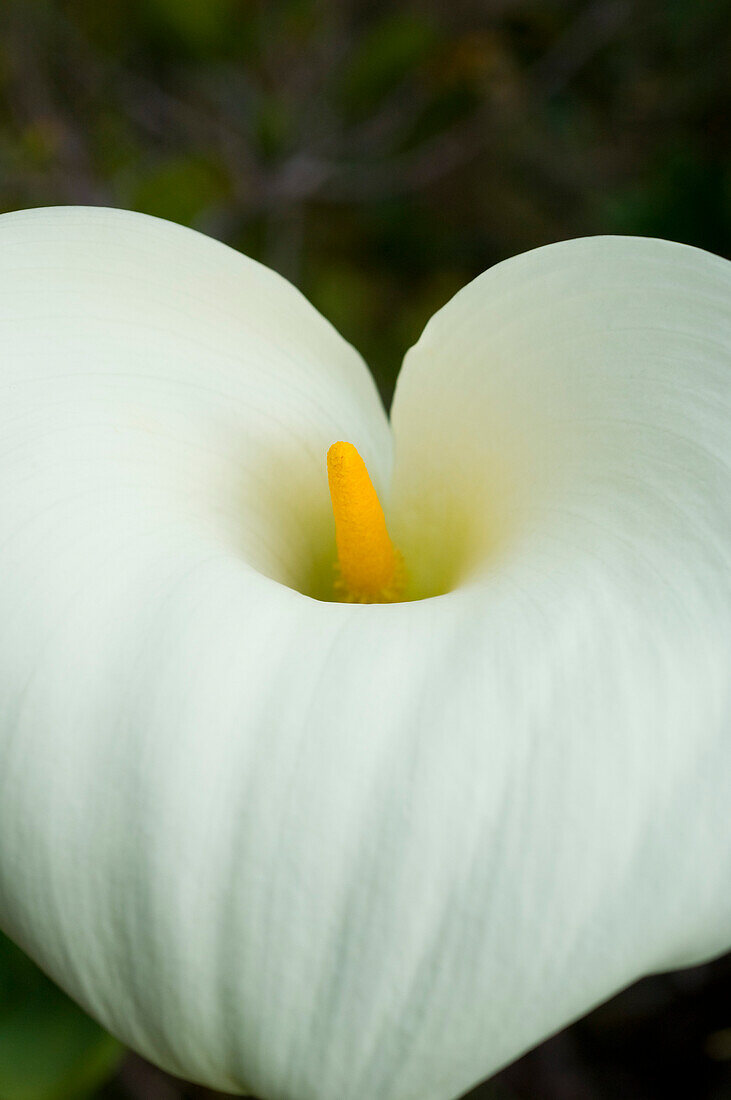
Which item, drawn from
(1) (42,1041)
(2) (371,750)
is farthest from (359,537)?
(1) (42,1041)

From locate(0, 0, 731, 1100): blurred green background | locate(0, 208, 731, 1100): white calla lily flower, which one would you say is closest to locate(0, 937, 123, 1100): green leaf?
locate(0, 208, 731, 1100): white calla lily flower

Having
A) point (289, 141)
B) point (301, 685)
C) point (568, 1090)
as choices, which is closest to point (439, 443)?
point (301, 685)

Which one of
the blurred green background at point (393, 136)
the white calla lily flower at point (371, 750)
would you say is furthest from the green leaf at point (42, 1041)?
the blurred green background at point (393, 136)

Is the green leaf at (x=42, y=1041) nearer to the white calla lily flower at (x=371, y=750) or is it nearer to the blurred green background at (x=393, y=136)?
the white calla lily flower at (x=371, y=750)

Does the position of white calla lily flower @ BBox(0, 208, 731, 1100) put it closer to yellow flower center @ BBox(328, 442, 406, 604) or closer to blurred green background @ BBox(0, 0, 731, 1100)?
yellow flower center @ BBox(328, 442, 406, 604)

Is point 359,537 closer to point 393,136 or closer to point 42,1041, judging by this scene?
point 42,1041

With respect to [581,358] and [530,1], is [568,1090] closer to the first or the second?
[581,358]

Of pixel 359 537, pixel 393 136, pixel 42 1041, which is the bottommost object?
pixel 42 1041
